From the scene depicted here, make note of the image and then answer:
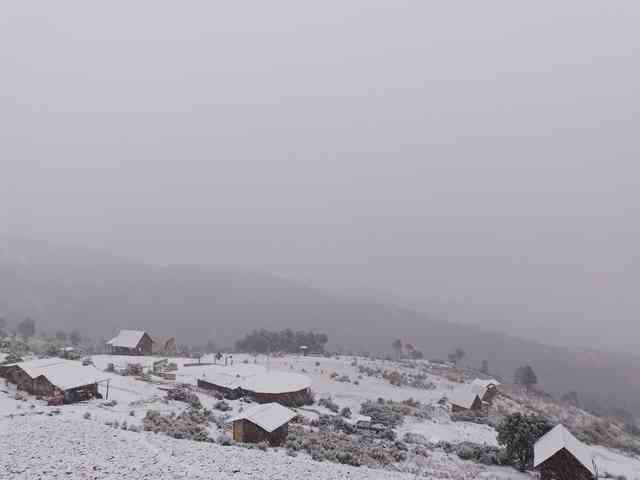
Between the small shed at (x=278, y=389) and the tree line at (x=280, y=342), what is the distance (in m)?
55.1

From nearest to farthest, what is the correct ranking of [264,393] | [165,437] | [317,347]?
[165,437]
[264,393]
[317,347]

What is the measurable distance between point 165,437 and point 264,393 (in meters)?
26.5

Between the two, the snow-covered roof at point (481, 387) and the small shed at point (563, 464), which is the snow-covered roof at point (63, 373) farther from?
the snow-covered roof at point (481, 387)

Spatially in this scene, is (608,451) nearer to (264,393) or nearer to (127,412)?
(264,393)

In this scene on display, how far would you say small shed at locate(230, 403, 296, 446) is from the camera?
31891 millimetres

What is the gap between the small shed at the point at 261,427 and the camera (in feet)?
105

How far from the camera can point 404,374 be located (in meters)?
86.4

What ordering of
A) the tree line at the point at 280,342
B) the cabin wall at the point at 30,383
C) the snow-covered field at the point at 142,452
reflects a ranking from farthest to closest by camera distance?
the tree line at the point at 280,342
the cabin wall at the point at 30,383
the snow-covered field at the point at 142,452

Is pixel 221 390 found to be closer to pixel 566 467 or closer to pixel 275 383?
pixel 275 383

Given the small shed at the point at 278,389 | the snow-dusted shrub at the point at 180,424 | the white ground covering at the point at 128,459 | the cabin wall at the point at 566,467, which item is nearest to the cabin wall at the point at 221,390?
the small shed at the point at 278,389

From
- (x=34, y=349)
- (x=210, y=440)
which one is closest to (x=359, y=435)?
(x=210, y=440)

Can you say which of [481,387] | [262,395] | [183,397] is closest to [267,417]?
[183,397]

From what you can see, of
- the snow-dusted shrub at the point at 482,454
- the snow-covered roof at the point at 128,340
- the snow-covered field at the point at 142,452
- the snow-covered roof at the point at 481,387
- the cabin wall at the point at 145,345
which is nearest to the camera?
the snow-covered field at the point at 142,452

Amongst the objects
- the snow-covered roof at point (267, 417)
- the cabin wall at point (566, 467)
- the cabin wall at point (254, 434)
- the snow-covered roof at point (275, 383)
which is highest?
the snow-covered roof at point (267, 417)
